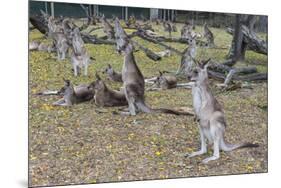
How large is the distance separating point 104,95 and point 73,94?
0.26m

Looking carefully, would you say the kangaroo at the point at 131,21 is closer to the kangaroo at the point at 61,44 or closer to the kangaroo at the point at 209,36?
the kangaroo at the point at 61,44

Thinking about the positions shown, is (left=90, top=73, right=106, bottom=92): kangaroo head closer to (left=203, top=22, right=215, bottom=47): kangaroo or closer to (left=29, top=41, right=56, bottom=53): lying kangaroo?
(left=29, top=41, right=56, bottom=53): lying kangaroo

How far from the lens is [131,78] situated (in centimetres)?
379

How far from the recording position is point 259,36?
13.7 feet

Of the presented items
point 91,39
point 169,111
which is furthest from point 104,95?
point 169,111

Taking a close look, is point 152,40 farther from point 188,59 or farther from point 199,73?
point 199,73

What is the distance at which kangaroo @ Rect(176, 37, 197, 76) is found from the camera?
3887mm

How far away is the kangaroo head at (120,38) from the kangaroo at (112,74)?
0.57ft

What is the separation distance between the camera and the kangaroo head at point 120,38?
12.3 feet

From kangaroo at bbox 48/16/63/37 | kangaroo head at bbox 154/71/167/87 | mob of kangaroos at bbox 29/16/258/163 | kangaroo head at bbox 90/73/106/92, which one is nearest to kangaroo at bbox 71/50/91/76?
mob of kangaroos at bbox 29/16/258/163

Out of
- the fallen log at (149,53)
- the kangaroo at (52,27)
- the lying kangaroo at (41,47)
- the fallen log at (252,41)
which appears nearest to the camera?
the lying kangaroo at (41,47)

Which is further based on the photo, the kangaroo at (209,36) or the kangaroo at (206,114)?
the kangaroo at (209,36)

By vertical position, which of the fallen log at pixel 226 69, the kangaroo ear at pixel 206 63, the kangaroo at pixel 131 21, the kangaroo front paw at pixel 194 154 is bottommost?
the kangaroo front paw at pixel 194 154

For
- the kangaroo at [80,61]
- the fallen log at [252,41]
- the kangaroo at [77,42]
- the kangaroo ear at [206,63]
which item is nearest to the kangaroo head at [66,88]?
the kangaroo at [80,61]
